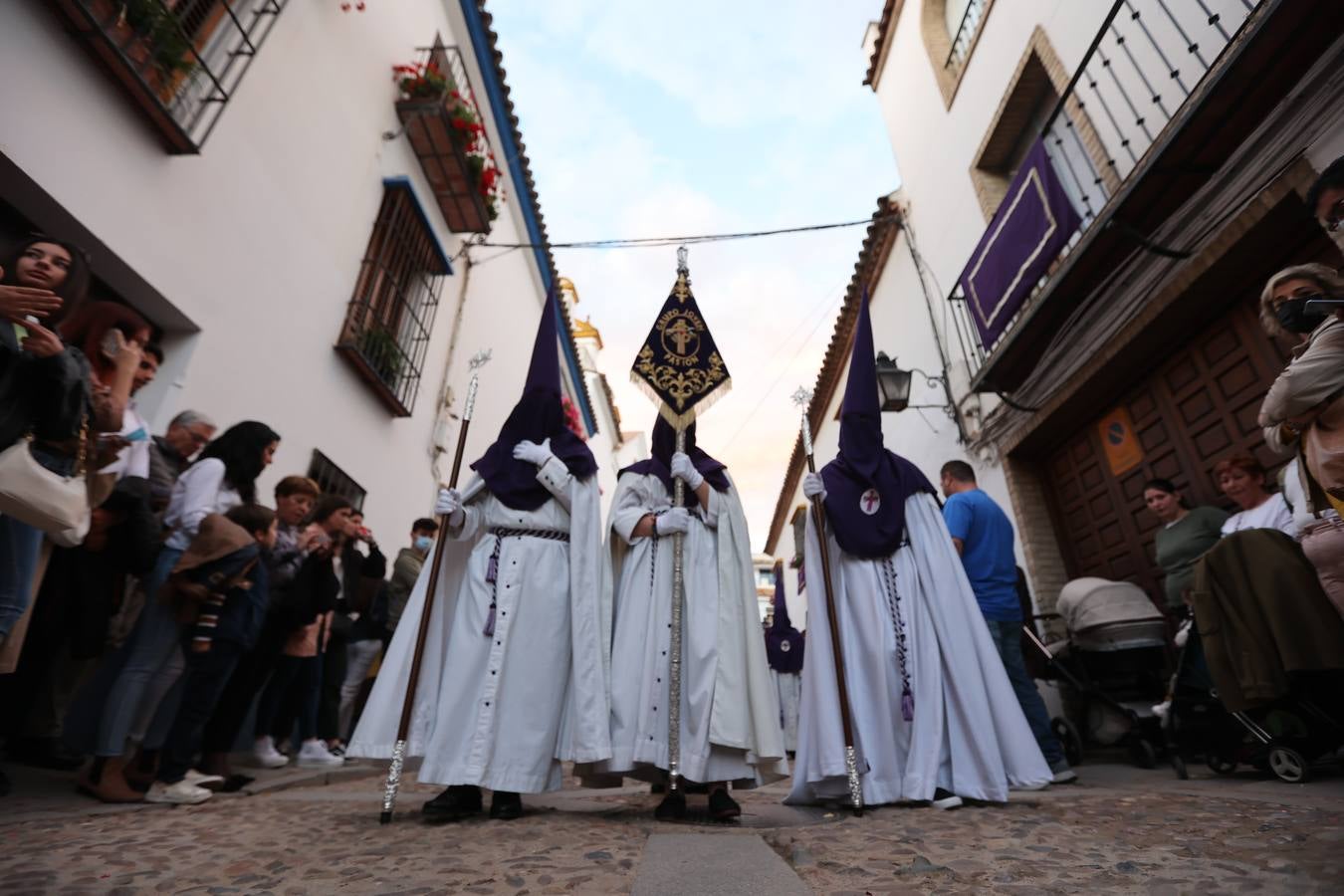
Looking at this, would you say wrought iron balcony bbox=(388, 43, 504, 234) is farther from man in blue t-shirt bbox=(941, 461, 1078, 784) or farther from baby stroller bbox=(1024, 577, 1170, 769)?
baby stroller bbox=(1024, 577, 1170, 769)

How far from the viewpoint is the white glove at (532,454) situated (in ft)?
9.65

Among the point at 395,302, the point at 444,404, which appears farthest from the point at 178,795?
the point at 444,404

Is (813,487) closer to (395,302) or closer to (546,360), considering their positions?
(546,360)

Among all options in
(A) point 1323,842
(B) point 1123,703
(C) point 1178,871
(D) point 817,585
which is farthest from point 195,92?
(B) point 1123,703

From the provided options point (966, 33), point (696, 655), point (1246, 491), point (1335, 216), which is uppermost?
point (966, 33)

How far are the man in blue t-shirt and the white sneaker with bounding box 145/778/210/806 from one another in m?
3.77

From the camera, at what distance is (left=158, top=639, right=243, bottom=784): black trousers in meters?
2.71

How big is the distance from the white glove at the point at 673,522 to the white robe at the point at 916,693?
761 millimetres

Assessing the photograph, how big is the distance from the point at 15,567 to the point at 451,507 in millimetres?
1380

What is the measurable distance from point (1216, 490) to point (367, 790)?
5.41 metres

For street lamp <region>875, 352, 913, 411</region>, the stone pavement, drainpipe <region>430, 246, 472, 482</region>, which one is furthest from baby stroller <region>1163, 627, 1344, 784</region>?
drainpipe <region>430, 246, 472, 482</region>

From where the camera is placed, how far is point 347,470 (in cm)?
597

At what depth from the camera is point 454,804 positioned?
2.41m

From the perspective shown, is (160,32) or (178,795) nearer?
(178,795)
